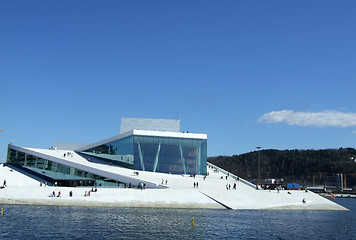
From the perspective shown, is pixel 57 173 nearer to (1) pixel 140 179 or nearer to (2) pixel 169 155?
(1) pixel 140 179

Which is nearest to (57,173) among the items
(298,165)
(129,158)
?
(129,158)

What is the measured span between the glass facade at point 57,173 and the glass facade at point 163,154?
668 centimetres

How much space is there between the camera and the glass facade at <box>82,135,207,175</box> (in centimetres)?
5019

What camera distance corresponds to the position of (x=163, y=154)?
51.0m

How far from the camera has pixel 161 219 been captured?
85.8ft

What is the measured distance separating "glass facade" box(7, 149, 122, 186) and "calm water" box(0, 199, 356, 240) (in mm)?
15243

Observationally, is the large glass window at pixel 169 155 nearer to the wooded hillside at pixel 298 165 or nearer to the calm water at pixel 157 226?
the calm water at pixel 157 226

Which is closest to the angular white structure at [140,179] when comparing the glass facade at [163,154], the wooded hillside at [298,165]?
the glass facade at [163,154]

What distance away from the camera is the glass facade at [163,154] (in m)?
50.2

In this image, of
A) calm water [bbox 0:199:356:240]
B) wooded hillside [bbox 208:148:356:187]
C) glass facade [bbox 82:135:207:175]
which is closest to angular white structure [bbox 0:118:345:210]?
glass facade [bbox 82:135:207:175]

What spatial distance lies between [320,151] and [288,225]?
160 meters

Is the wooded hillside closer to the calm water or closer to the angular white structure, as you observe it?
the angular white structure

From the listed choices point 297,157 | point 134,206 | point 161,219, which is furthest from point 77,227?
point 297,157

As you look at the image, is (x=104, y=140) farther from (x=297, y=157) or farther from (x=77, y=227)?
(x=297, y=157)
